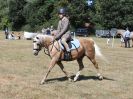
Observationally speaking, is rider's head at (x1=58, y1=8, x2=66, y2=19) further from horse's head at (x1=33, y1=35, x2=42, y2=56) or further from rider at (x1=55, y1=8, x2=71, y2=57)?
horse's head at (x1=33, y1=35, x2=42, y2=56)

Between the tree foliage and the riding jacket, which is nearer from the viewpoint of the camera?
the riding jacket

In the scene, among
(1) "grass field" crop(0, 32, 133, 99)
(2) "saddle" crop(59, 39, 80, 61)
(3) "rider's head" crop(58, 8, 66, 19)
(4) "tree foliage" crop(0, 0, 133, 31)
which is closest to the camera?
(1) "grass field" crop(0, 32, 133, 99)

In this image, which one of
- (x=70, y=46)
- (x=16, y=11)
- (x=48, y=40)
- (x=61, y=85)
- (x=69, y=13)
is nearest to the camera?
(x=61, y=85)

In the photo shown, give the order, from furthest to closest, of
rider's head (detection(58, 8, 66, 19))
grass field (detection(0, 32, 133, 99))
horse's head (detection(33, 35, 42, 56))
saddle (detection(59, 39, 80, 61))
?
saddle (detection(59, 39, 80, 61)) → rider's head (detection(58, 8, 66, 19)) → horse's head (detection(33, 35, 42, 56)) → grass field (detection(0, 32, 133, 99))

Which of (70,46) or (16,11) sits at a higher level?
(70,46)

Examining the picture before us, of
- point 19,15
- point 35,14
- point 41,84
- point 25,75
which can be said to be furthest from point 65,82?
point 19,15

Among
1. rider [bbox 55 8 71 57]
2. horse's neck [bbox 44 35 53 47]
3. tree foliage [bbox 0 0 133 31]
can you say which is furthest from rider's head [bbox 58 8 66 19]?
tree foliage [bbox 0 0 133 31]

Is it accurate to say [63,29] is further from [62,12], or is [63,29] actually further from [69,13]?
[69,13]

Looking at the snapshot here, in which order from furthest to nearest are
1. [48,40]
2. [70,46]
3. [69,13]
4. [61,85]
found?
[69,13]
[70,46]
[48,40]
[61,85]

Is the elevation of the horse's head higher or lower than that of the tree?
higher

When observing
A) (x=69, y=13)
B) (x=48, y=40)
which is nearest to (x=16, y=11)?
(x=69, y=13)

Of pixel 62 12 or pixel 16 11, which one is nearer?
pixel 62 12

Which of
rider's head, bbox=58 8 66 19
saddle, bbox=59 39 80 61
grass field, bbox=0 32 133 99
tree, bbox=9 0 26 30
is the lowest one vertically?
tree, bbox=9 0 26 30

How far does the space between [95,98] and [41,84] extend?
7.94 feet
